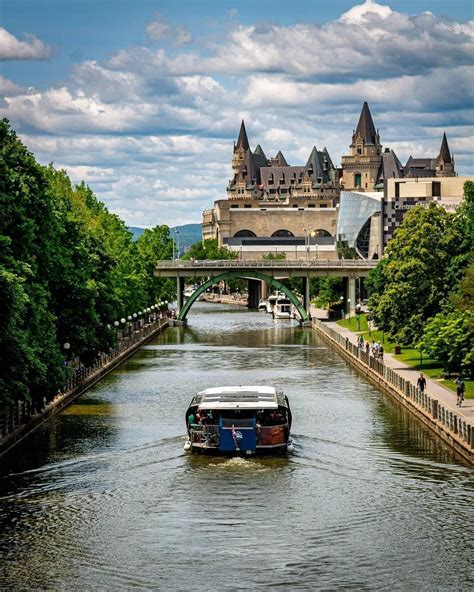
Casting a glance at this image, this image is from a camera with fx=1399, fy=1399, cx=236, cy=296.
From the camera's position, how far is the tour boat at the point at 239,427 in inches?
2253

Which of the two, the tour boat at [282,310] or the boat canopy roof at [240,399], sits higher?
the tour boat at [282,310]

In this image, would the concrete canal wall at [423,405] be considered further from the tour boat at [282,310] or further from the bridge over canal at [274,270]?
the tour boat at [282,310]

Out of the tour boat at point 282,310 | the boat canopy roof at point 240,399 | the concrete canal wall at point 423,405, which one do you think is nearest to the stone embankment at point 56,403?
the boat canopy roof at point 240,399

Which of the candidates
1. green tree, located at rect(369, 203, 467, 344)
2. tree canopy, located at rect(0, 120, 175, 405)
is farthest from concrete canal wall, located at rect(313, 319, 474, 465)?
tree canopy, located at rect(0, 120, 175, 405)

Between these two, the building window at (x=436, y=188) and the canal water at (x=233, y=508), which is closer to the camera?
the canal water at (x=233, y=508)

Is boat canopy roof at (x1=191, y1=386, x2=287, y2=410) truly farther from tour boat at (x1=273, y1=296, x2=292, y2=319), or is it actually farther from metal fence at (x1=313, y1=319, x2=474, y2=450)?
tour boat at (x1=273, y1=296, x2=292, y2=319)

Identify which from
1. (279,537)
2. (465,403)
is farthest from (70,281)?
(279,537)

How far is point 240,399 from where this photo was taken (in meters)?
60.1

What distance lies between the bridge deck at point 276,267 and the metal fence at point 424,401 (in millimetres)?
60070

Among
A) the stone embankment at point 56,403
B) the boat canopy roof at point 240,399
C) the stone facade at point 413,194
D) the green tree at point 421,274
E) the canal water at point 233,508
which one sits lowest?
the canal water at point 233,508

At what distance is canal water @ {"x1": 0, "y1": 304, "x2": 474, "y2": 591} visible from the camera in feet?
131

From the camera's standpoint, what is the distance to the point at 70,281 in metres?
77.0

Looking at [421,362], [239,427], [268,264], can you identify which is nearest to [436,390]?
[421,362]

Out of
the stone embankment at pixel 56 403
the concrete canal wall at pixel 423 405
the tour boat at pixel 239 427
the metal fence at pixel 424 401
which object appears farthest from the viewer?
the stone embankment at pixel 56 403
